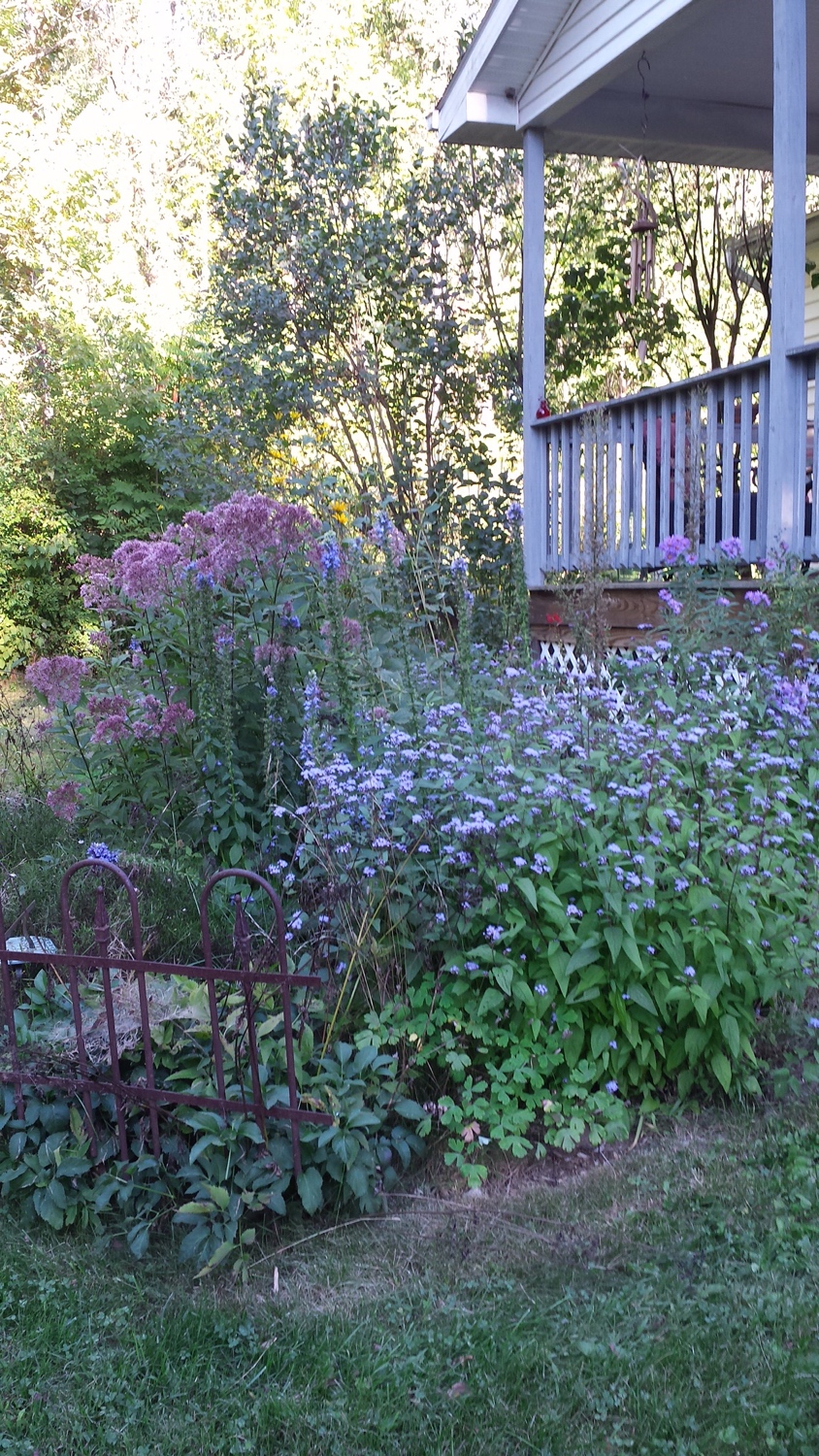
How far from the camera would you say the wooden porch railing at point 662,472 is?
566 cm

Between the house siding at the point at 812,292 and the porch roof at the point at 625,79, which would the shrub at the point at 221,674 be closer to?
the porch roof at the point at 625,79

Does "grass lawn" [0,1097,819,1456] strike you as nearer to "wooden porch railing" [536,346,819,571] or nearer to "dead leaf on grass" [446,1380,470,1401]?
"dead leaf on grass" [446,1380,470,1401]

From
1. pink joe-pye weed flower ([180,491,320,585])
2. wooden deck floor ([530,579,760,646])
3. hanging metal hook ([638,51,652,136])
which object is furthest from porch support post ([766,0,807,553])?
pink joe-pye weed flower ([180,491,320,585])

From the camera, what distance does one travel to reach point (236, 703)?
155 inches

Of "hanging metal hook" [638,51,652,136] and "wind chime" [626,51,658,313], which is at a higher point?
"hanging metal hook" [638,51,652,136]

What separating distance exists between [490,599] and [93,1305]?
6.83 m

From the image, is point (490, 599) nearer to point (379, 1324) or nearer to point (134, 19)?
point (379, 1324)

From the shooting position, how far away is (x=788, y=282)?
535cm

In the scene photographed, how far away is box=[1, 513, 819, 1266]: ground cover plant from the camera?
2.72 metres

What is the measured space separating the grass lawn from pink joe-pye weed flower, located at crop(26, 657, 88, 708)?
1921 mm

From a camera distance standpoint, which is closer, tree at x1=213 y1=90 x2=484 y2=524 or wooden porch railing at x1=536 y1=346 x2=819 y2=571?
wooden porch railing at x1=536 y1=346 x2=819 y2=571

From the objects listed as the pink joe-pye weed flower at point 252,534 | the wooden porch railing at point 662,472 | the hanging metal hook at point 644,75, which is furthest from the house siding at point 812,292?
the pink joe-pye weed flower at point 252,534

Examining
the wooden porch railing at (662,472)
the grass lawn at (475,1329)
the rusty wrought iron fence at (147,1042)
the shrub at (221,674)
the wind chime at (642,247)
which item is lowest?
the grass lawn at (475,1329)

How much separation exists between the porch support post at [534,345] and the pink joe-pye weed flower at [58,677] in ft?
13.8
